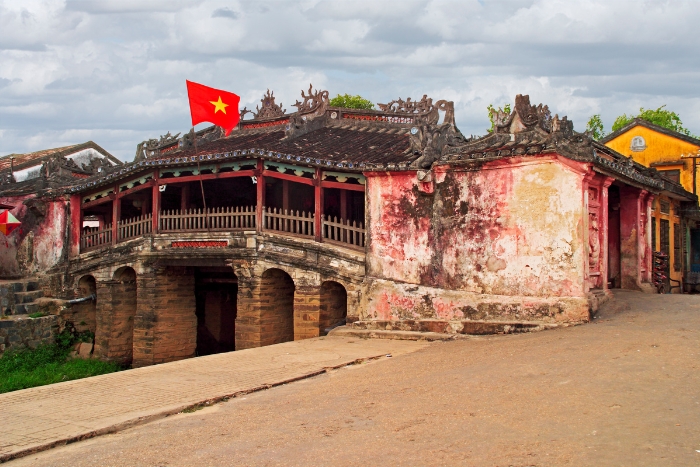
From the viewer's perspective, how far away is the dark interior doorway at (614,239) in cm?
1517

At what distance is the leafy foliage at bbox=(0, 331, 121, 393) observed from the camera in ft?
49.4

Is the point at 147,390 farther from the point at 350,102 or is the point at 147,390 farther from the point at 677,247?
the point at 350,102

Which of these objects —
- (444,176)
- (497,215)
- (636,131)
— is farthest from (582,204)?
(636,131)

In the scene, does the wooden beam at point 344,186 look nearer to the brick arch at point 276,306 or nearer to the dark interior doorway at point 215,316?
the brick arch at point 276,306

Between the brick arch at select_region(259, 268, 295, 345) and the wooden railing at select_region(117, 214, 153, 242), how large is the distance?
12.3 feet

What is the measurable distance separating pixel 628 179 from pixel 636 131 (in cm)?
1346

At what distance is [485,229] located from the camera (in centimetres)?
1176

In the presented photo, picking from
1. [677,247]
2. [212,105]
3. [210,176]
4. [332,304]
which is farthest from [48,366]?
[677,247]

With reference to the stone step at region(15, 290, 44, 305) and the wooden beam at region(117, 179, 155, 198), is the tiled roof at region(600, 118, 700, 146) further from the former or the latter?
the stone step at region(15, 290, 44, 305)

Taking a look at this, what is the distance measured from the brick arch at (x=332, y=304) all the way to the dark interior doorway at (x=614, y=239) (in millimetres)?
6132

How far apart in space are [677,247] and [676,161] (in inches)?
235

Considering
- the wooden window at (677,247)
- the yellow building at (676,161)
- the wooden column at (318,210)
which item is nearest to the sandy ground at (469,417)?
the wooden column at (318,210)

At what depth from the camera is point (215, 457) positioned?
5844 mm

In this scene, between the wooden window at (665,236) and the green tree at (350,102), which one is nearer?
the wooden window at (665,236)
